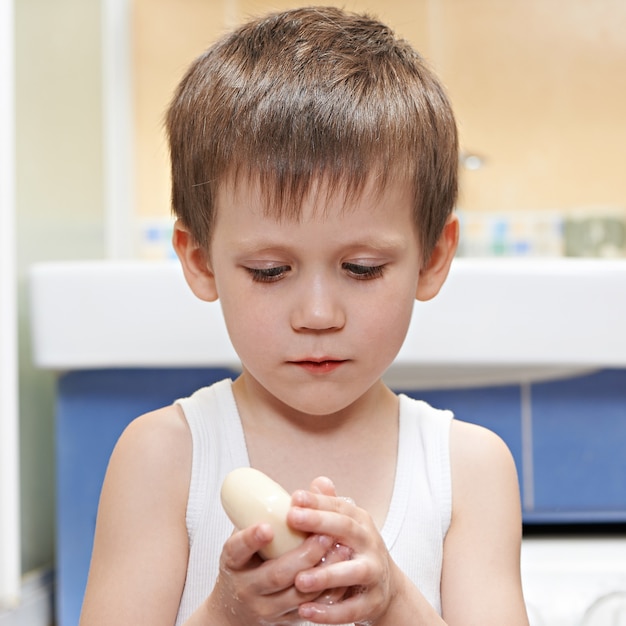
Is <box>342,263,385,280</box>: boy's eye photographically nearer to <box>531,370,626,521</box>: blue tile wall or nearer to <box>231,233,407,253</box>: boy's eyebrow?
<box>231,233,407,253</box>: boy's eyebrow

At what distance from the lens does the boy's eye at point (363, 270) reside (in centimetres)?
59

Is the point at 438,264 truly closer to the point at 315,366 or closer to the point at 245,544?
the point at 315,366

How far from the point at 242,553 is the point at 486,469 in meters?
0.29

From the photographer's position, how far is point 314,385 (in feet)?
1.99

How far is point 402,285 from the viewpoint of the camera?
613mm

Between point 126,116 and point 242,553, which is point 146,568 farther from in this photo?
point 126,116

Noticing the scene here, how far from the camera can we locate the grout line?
3.54 ft

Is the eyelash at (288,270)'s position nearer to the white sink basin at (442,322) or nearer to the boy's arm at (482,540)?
the boy's arm at (482,540)

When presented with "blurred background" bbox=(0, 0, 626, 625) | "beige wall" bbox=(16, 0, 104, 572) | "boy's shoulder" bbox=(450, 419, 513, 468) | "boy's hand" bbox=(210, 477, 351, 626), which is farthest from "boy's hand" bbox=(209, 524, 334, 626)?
"blurred background" bbox=(0, 0, 626, 625)

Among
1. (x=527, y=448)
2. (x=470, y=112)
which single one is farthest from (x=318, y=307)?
(x=470, y=112)

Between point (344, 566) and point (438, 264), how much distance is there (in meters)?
0.29

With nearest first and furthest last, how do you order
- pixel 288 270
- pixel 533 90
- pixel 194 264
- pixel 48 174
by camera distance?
pixel 288 270 → pixel 194 264 → pixel 48 174 → pixel 533 90

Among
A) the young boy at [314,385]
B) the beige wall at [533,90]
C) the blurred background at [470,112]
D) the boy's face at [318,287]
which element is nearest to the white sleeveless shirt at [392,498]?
the young boy at [314,385]

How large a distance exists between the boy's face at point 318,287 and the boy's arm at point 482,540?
5.7 inches
